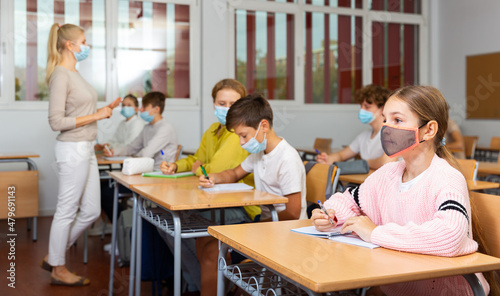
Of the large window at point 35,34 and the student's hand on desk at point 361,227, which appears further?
the large window at point 35,34

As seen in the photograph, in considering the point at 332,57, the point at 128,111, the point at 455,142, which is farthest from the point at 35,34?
the point at 455,142

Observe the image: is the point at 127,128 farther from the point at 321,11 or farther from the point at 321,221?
the point at 321,221

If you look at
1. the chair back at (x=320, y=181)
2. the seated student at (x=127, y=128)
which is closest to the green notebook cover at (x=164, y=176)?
the chair back at (x=320, y=181)

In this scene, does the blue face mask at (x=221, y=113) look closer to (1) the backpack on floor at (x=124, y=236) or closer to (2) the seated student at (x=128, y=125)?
(1) the backpack on floor at (x=124, y=236)

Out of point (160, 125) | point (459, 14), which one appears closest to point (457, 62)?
point (459, 14)

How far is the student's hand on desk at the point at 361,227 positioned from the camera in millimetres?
1421

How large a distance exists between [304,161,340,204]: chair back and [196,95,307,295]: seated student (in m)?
0.09

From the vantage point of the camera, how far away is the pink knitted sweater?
1.29 m

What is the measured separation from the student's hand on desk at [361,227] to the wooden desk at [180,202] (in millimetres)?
655

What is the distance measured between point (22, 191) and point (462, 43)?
5.91 metres

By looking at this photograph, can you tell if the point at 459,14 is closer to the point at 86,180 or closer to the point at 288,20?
the point at 288,20

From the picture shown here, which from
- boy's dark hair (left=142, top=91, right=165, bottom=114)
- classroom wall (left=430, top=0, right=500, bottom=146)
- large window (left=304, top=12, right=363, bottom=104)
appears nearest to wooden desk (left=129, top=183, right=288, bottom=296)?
boy's dark hair (left=142, top=91, right=165, bottom=114)

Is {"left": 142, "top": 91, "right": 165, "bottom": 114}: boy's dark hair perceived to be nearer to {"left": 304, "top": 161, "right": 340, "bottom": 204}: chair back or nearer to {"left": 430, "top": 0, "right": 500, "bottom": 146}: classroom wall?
{"left": 304, "top": 161, "right": 340, "bottom": 204}: chair back

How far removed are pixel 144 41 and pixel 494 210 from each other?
535cm
